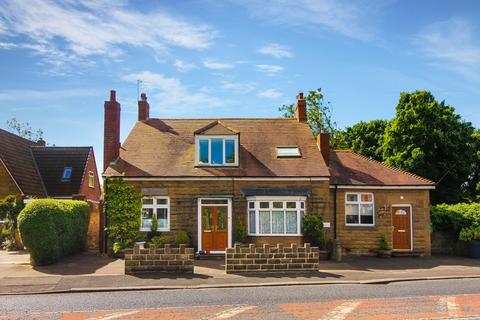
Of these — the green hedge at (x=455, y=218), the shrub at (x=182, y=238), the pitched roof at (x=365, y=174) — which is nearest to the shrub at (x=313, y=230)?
the pitched roof at (x=365, y=174)

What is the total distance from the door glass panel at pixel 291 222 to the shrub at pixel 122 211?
680 cm

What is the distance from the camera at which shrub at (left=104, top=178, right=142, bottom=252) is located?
2227cm

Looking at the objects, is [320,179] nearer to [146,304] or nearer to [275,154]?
[275,154]

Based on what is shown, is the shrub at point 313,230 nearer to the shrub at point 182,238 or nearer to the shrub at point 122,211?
the shrub at point 182,238

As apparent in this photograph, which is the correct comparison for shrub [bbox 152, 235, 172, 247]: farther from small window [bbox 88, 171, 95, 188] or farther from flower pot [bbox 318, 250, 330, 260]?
small window [bbox 88, 171, 95, 188]

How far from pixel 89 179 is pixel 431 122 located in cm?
2505

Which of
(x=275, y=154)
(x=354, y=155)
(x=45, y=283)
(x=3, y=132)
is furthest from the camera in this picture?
(x=3, y=132)

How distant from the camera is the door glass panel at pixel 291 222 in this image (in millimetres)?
23594

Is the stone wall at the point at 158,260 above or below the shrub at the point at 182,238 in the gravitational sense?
below

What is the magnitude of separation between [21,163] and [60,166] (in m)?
2.90

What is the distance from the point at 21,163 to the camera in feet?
108

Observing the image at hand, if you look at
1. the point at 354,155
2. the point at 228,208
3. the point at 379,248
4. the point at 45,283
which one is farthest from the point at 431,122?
the point at 45,283

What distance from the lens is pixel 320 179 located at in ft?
78.6

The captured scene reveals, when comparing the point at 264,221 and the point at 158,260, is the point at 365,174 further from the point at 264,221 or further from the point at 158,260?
the point at 158,260
